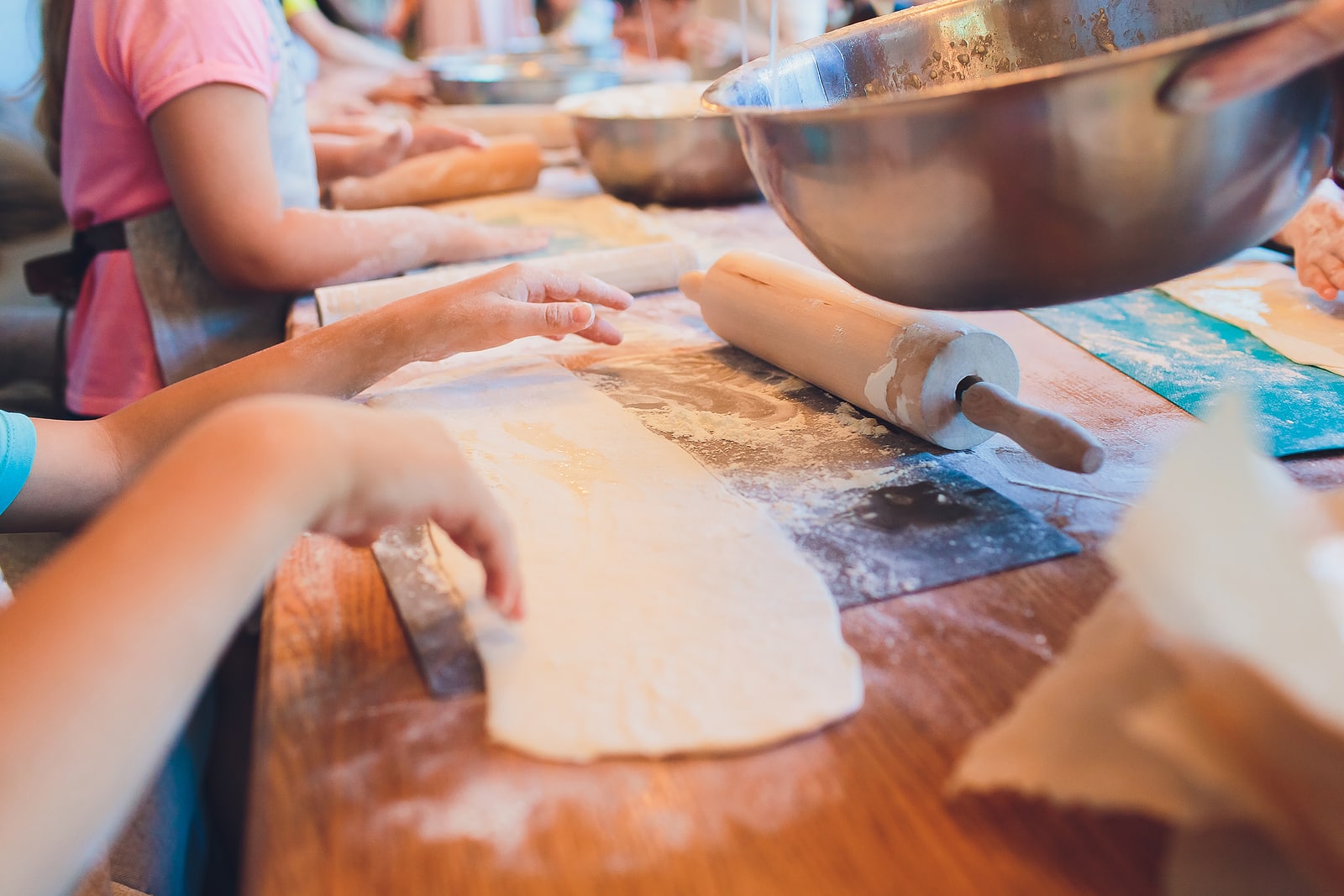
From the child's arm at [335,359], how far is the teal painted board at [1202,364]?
624 mm

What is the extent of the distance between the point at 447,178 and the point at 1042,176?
164 centimetres

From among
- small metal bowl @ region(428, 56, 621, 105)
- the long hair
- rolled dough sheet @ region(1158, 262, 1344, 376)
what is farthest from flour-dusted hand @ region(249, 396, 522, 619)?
small metal bowl @ region(428, 56, 621, 105)

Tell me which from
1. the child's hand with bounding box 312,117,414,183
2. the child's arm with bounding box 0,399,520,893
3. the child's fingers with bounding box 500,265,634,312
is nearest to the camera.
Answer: the child's arm with bounding box 0,399,520,893

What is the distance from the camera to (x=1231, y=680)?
1.21 feet

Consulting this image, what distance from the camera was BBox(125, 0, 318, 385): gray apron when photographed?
1.50 m

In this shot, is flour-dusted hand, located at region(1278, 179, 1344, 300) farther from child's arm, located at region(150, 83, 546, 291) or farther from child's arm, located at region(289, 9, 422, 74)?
child's arm, located at region(289, 9, 422, 74)

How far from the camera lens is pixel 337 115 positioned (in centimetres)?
276

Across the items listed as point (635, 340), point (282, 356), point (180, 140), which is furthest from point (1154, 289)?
point (180, 140)

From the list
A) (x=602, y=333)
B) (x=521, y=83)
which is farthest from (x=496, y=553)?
(x=521, y=83)

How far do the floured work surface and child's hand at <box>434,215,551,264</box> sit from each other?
0.57m

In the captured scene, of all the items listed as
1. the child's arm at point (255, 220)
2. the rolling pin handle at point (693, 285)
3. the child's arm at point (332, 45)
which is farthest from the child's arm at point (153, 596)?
the child's arm at point (332, 45)

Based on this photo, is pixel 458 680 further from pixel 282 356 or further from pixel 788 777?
pixel 282 356

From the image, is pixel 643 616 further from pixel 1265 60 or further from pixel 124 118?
pixel 124 118

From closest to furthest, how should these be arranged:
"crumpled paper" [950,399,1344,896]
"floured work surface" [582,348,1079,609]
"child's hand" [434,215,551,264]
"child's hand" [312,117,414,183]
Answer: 1. "crumpled paper" [950,399,1344,896]
2. "floured work surface" [582,348,1079,609]
3. "child's hand" [434,215,551,264]
4. "child's hand" [312,117,414,183]
